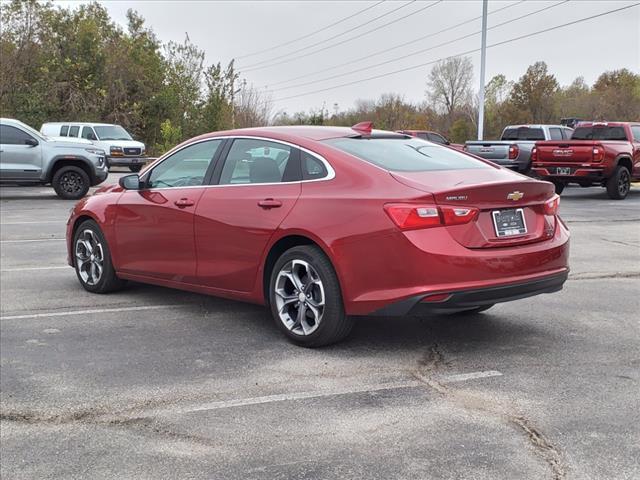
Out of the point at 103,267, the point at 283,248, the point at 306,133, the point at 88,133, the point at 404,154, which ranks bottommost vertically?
the point at 103,267

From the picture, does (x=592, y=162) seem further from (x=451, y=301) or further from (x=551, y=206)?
(x=451, y=301)

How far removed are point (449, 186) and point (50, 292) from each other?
433cm

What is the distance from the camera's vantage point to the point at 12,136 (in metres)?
18.0

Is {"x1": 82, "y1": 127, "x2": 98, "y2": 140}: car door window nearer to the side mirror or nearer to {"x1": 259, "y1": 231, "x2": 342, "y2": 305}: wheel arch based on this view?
the side mirror

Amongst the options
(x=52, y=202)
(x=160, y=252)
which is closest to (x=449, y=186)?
(x=160, y=252)

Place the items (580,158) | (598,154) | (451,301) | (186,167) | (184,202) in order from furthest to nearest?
(580,158) → (598,154) → (186,167) → (184,202) → (451,301)

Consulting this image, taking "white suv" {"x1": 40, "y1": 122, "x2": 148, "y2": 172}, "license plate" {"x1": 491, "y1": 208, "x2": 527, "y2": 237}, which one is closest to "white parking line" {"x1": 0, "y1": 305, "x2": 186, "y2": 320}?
"license plate" {"x1": 491, "y1": 208, "x2": 527, "y2": 237}

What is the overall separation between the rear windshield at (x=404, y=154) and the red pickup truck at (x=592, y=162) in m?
12.5

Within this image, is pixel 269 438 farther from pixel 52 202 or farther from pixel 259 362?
pixel 52 202

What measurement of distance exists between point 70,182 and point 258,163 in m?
14.1

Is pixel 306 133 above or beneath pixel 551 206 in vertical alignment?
above

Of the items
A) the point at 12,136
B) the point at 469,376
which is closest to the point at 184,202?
the point at 469,376

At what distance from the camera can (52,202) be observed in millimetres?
17750

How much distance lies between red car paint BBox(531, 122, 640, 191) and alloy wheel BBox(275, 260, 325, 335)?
538 inches
